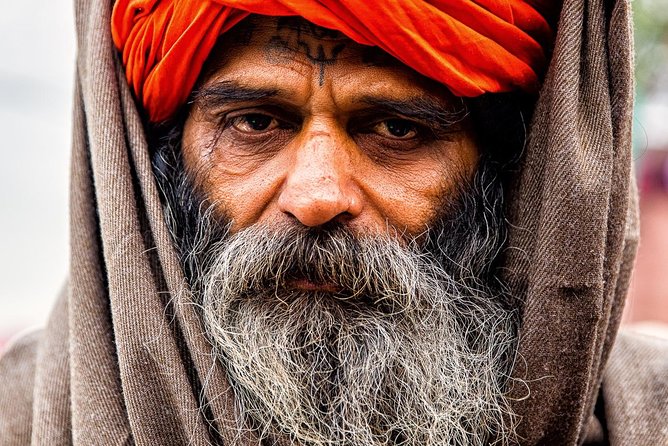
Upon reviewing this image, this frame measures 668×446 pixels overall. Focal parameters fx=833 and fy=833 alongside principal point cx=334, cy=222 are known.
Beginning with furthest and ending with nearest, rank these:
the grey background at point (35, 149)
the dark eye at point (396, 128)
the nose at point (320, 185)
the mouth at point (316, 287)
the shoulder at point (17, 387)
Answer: the grey background at point (35, 149), the shoulder at point (17, 387), the dark eye at point (396, 128), the mouth at point (316, 287), the nose at point (320, 185)

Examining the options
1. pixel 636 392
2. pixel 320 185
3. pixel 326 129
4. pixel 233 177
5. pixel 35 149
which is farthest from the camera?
→ pixel 35 149

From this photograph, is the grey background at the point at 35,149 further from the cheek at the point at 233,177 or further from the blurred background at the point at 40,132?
the cheek at the point at 233,177

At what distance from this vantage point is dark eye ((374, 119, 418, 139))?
2.20 m

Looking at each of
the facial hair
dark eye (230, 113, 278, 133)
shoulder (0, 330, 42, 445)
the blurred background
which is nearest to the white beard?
the facial hair

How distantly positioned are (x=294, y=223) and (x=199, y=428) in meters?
0.54

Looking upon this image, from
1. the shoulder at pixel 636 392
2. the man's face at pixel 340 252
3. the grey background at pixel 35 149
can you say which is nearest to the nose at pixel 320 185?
the man's face at pixel 340 252

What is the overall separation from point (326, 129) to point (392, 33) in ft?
0.96

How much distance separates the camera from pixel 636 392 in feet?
7.86

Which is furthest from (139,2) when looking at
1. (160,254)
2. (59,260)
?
(59,260)

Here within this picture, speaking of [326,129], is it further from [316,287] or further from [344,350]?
[344,350]

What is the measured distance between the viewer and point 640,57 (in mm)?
8945

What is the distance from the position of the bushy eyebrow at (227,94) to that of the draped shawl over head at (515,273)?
0.19 m

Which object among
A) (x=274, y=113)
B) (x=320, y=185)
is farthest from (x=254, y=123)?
(x=320, y=185)

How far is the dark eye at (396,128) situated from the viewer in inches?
86.7
